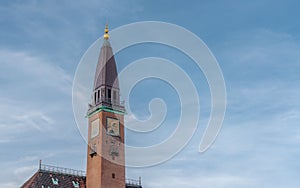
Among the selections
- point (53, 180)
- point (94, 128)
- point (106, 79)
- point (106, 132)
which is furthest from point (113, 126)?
point (53, 180)

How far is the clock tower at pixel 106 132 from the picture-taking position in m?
116

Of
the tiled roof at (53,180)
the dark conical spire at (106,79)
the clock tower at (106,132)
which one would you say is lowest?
the tiled roof at (53,180)

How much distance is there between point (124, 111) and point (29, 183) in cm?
2827

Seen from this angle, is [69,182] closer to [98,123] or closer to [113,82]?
[98,123]

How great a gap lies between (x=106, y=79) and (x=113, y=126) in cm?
1211

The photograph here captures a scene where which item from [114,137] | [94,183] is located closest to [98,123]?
[114,137]

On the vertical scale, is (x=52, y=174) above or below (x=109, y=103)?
below

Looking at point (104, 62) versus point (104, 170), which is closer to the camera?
point (104, 170)

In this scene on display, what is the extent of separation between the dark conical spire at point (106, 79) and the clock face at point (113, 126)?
4518 millimetres

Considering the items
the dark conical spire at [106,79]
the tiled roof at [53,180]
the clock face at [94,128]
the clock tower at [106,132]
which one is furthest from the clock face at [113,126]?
the tiled roof at [53,180]

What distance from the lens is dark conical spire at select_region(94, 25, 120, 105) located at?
121938 millimetres

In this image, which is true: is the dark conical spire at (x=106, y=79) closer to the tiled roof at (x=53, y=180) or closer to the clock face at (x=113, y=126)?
the clock face at (x=113, y=126)

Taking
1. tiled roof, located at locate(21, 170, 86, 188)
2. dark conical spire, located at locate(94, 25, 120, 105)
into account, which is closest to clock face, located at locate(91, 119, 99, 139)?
dark conical spire, located at locate(94, 25, 120, 105)

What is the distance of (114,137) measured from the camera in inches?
4673
